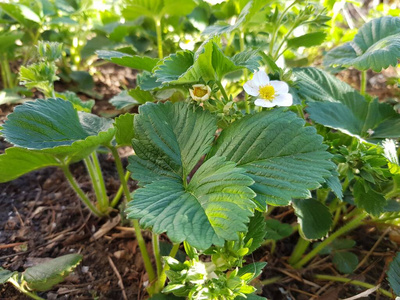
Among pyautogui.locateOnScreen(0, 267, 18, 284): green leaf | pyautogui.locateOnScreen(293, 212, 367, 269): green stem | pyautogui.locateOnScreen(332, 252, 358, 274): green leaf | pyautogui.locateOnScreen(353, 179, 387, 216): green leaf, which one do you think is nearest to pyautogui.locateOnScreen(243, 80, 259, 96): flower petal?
pyautogui.locateOnScreen(353, 179, 387, 216): green leaf

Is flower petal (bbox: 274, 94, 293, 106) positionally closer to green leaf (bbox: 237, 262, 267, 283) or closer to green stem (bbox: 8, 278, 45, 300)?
green leaf (bbox: 237, 262, 267, 283)

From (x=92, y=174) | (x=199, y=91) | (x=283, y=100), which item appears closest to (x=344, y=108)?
(x=283, y=100)

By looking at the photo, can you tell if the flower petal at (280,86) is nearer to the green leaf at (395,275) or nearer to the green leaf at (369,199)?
the green leaf at (369,199)

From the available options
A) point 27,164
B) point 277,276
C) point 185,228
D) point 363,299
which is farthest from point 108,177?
point 363,299

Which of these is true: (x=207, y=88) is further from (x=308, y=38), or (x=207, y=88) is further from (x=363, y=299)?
(x=363, y=299)

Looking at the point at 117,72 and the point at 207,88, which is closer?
the point at 207,88

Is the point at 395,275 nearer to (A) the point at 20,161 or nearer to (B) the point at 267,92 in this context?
(B) the point at 267,92
